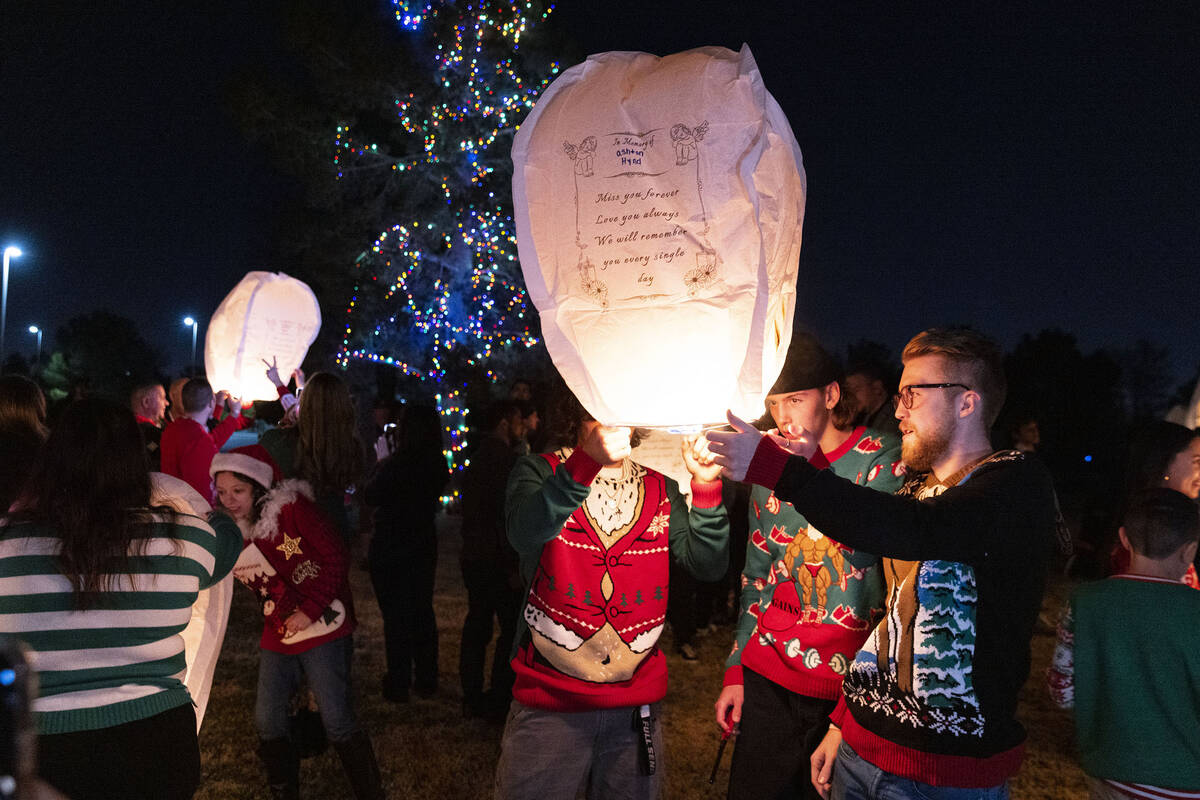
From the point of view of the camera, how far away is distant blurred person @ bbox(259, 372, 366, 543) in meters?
3.36

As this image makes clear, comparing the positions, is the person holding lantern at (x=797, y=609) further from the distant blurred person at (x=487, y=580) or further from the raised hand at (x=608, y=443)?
the distant blurred person at (x=487, y=580)

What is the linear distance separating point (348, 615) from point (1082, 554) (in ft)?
23.7

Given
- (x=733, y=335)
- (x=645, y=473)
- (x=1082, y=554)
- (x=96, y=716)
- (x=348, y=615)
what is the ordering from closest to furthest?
(x=733, y=335)
(x=96, y=716)
(x=645, y=473)
(x=348, y=615)
(x=1082, y=554)

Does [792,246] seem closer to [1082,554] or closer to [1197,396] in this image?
[1197,396]

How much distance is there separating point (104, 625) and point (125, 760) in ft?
1.17

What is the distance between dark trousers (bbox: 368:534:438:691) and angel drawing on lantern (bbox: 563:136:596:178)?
151 inches

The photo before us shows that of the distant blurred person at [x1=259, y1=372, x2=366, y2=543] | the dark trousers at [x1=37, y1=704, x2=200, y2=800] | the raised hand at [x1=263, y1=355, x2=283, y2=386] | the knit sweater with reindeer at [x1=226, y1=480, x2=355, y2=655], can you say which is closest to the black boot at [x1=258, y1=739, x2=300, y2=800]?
the knit sweater with reindeer at [x1=226, y1=480, x2=355, y2=655]

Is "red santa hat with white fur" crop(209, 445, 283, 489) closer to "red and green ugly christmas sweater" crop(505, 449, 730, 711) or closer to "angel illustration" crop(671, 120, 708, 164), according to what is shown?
"red and green ugly christmas sweater" crop(505, 449, 730, 711)

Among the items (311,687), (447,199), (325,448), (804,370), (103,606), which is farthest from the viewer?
(447,199)

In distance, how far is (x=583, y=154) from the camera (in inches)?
66.2

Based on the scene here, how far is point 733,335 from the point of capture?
162 centimetres

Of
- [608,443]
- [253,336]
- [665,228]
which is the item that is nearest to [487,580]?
[253,336]

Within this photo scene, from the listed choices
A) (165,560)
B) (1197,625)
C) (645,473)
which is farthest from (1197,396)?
(165,560)

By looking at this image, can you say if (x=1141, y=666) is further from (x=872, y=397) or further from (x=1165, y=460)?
(x=872, y=397)
